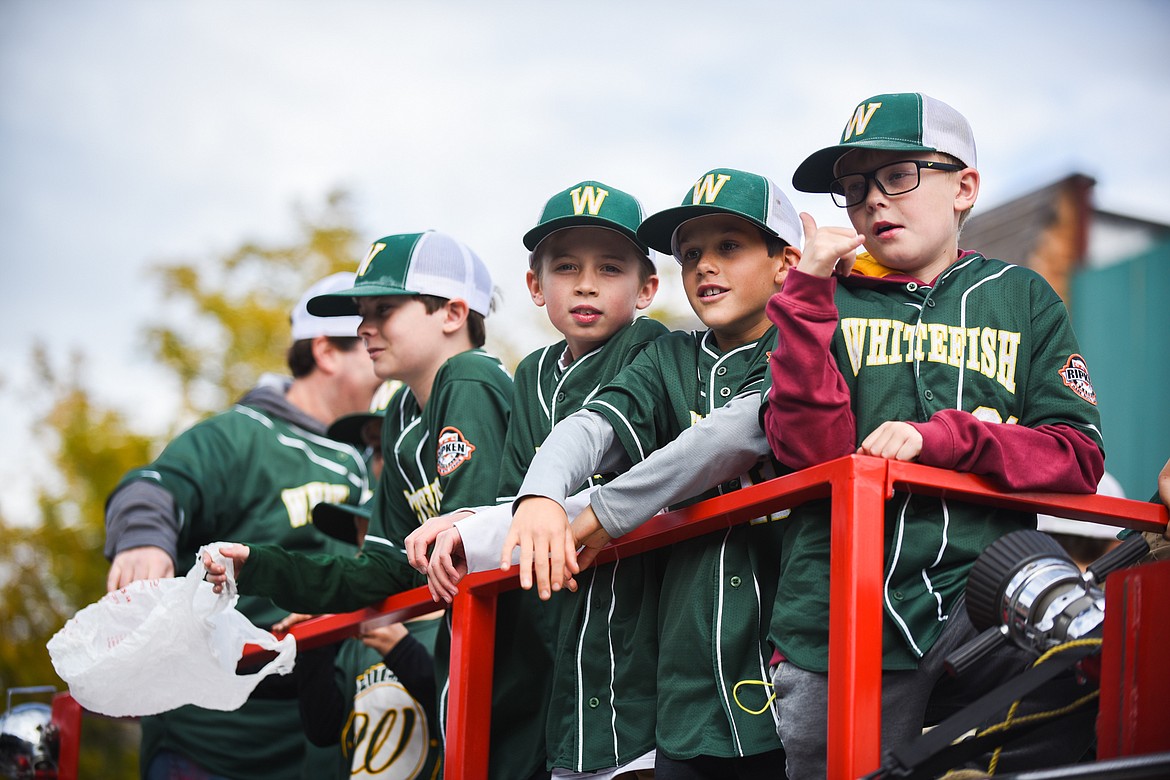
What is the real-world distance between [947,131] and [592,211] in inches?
38.5

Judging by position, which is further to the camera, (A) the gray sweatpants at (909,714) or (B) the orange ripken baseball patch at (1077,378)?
(B) the orange ripken baseball patch at (1077,378)

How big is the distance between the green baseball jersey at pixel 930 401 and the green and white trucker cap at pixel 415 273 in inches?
65.1

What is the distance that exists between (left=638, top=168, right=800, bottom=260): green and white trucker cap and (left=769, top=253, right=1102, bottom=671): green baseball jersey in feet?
1.10

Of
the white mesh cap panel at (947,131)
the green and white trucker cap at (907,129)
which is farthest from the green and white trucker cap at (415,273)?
the white mesh cap panel at (947,131)

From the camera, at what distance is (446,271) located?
417 centimetres

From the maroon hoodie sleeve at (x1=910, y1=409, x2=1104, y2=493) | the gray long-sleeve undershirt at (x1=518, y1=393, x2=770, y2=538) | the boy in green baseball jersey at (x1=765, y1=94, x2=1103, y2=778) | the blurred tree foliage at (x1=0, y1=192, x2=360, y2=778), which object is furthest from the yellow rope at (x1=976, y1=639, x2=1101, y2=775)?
the blurred tree foliage at (x1=0, y1=192, x2=360, y2=778)

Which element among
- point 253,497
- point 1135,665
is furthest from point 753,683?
point 253,497

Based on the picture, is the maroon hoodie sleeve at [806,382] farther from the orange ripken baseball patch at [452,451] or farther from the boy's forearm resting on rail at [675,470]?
the orange ripken baseball patch at [452,451]

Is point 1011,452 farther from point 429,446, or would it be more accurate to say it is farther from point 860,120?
point 429,446

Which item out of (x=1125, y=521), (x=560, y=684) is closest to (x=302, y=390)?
(x=560, y=684)

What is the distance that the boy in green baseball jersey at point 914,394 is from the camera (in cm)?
249

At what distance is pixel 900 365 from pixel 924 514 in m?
0.33

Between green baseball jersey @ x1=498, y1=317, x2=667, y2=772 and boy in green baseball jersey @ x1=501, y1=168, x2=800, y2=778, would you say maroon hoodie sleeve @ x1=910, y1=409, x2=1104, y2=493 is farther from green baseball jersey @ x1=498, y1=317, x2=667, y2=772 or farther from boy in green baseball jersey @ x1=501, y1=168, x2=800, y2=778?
green baseball jersey @ x1=498, y1=317, x2=667, y2=772

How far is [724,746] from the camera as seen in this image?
2.67 m
